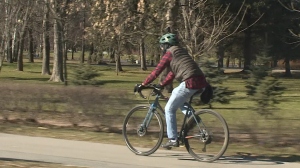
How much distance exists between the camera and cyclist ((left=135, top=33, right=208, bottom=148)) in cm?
612

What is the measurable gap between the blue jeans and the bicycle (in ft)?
0.43

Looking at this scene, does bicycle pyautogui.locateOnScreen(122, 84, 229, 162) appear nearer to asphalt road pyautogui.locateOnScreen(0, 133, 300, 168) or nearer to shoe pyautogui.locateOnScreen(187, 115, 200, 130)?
shoe pyautogui.locateOnScreen(187, 115, 200, 130)

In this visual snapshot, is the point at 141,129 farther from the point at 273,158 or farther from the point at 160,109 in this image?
the point at 273,158

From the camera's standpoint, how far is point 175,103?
6.24 m

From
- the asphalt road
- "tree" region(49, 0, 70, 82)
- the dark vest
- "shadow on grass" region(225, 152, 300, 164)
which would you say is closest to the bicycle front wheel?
the asphalt road

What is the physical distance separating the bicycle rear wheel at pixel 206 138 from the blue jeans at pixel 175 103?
200mm

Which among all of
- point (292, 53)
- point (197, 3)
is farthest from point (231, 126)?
point (292, 53)

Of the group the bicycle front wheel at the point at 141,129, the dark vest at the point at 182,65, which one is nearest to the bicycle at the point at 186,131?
the bicycle front wheel at the point at 141,129

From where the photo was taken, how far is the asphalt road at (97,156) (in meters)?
6.09

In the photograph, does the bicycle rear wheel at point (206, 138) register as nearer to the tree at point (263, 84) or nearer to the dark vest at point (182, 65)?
the dark vest at point (182, 65)

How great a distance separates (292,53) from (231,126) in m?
43.5


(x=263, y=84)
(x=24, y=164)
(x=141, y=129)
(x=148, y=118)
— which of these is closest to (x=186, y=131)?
(x=148, y=118)

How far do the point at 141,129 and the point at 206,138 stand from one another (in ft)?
3.52

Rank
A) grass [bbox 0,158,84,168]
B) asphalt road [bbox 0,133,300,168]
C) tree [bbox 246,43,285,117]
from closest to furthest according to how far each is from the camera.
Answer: grass [bbox 0,158,84,168] → asphalt road [bbox 0,133,300,168] → tree [bbox 246,43,285,117]
